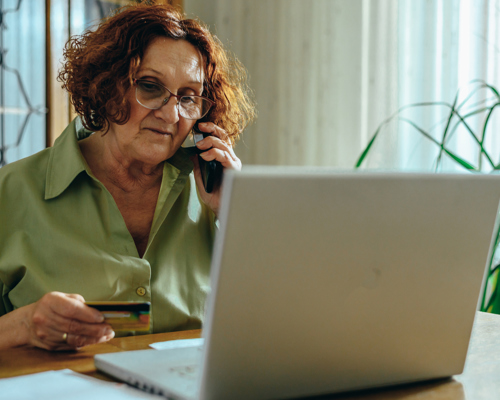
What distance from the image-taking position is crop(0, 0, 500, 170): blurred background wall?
90.2 inches

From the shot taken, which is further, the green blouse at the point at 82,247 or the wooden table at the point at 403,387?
the green blouse at the point at 82,247

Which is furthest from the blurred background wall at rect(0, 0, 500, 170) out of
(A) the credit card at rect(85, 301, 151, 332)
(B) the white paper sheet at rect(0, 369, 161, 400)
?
(B) the white paper sheet at rect(0, 369, 161, 400)

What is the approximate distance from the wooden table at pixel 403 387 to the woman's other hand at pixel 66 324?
0.07ft

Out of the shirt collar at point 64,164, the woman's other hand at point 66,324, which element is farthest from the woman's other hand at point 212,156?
the woman's other hand at point 66,324

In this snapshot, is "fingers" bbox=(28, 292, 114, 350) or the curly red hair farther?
the curly red hair

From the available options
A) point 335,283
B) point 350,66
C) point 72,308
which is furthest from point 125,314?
point 350,66

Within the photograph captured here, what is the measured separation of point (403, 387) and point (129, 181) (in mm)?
924

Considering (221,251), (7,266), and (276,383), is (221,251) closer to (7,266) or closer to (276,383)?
(276,383)

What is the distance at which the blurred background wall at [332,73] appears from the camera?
2291mm

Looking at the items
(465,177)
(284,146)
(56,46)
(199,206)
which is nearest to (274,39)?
(284,146)

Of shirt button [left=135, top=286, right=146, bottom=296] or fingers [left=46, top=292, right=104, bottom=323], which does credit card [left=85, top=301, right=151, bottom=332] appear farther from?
shirt button [left=135, top=286, right=146, bottom=296]

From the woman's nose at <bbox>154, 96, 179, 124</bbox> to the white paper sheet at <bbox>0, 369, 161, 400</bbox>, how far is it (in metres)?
0.77

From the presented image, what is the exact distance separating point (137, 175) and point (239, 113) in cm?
41

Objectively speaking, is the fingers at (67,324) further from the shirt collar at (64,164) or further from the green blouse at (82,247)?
the shirt collar at (64,164)
